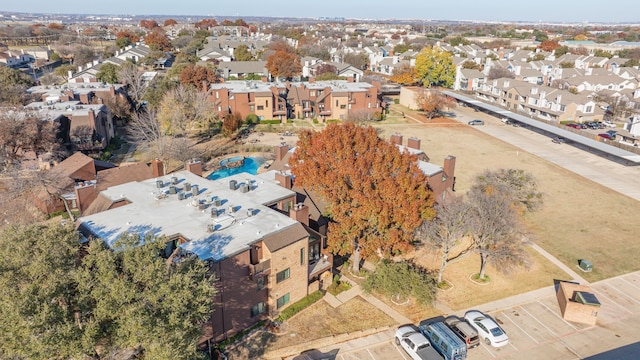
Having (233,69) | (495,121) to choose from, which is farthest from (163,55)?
(495,121)

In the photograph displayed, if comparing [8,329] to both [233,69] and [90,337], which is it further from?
[233,69]

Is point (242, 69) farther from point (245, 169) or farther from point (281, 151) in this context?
point (281, 151)

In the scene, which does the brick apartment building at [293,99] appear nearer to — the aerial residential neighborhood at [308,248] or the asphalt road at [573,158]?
the aerial residential neighborhood at [308,248]

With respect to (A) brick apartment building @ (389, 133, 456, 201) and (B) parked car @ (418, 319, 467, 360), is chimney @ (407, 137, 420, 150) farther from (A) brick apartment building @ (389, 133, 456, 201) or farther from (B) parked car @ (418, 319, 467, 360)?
(B) parked car @ (418, 319, 467, 360)

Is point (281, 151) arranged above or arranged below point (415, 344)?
above

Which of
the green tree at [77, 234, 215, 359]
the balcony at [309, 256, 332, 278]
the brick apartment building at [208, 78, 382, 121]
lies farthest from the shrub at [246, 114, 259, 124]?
the green tree at [77, 234, 215, 359]

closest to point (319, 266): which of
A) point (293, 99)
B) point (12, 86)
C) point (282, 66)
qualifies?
point (293, 99)

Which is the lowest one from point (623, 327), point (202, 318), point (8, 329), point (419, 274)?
point (623, 327)
